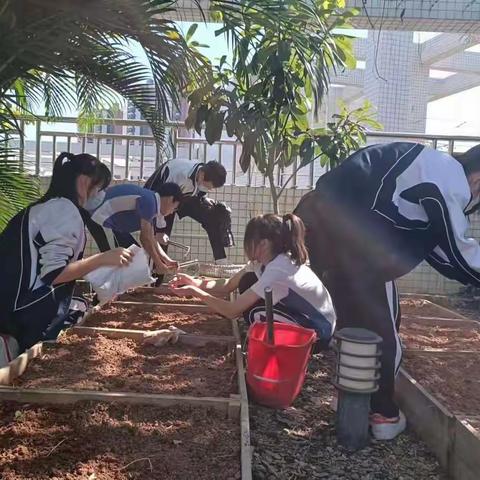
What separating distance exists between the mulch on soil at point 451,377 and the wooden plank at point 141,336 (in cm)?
108

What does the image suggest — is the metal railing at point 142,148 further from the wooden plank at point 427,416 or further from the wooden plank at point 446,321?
the wooden plank at point 427,416

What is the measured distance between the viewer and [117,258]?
9.25ft

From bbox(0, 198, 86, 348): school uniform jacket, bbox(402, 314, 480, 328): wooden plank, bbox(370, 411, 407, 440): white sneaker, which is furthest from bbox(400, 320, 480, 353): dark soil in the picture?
bbox(0, 198, 86, 348): school uniform jacket

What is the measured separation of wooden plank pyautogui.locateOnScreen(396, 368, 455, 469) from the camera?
234cm

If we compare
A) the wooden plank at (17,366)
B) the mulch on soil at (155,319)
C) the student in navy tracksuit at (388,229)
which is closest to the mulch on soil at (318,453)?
the student in navy tracksuit at (388,229)

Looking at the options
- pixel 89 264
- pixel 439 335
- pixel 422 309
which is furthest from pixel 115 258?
pixel 422 309

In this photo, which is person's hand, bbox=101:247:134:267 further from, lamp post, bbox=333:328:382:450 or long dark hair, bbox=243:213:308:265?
lamp post, bbox=333:328:382:450

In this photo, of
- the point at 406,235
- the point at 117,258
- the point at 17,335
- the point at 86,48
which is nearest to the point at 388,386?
the point at 406,235

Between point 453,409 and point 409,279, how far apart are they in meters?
4.31

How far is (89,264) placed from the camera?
109 inches

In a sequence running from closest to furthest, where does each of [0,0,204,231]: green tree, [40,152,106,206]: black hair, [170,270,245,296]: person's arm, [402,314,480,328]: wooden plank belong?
[0,0,204,231]: green tree
[40,152,106,206]: black hair
[170,270,245,296]: person's arm
[402,314,480,328]: wooden plank

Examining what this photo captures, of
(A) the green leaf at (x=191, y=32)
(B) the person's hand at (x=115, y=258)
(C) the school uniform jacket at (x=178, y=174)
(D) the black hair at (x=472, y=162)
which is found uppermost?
(A) the green leaf at (x=191, y=32)

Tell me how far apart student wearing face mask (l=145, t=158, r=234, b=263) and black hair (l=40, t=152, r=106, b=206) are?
1752 mm

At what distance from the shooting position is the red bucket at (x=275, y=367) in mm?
2586
